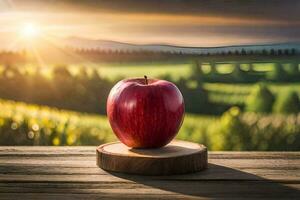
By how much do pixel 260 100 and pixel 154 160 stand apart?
1.69 m

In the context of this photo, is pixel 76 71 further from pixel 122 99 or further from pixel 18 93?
pixel 122 99

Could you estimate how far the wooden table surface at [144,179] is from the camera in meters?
1.32

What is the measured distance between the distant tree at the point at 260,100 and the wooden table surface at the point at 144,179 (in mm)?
1338

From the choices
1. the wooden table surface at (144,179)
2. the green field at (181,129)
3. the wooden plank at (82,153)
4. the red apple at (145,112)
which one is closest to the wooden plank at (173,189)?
the wooden table surface at (144,179)

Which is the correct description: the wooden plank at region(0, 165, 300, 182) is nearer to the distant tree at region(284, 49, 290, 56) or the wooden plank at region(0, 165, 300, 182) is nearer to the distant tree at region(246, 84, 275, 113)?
the distant tree at region(246, 84, 275, 113)

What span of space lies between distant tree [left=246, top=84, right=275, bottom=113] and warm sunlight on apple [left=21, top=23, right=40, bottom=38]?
105 centimetres

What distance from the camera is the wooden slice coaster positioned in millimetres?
1525

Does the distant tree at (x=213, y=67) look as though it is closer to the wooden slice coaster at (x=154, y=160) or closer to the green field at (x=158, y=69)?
the green field at (x=158, y=69)

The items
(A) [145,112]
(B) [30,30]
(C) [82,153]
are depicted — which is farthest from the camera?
(B) [30,30]

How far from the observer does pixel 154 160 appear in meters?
1.52

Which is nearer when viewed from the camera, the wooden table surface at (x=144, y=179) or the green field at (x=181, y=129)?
the wooden table surface at (x=144, y=179)

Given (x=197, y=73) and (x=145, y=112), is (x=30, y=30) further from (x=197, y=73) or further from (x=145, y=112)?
(x=145, y=112)

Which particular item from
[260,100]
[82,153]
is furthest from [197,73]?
[82,153]

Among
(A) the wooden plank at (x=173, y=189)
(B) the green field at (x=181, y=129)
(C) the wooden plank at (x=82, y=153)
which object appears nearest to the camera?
(A) the wooden plank at (x=173, y=189)
